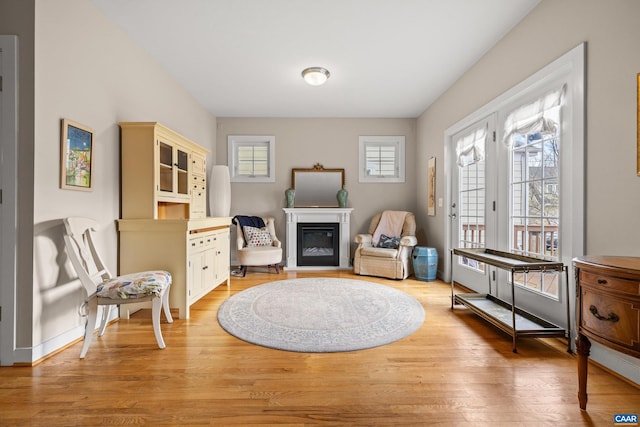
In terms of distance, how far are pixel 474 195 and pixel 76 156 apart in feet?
12.8

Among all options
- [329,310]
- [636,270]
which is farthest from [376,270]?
[636,270]

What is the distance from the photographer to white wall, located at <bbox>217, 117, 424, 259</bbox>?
539 centimetres

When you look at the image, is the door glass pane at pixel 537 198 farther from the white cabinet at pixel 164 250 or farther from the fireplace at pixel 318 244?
the white cabinet at pixel 164 250

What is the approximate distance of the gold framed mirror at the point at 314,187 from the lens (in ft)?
17.6

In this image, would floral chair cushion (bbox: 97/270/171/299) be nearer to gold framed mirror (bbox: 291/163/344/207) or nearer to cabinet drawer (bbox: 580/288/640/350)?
cabinet drawer (bbox: 580/288/640/350)

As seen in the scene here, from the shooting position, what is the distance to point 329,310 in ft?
9.77

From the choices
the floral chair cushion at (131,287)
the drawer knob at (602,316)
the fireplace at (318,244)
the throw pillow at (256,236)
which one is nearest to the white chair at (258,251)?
the throw pillow at (256,236)

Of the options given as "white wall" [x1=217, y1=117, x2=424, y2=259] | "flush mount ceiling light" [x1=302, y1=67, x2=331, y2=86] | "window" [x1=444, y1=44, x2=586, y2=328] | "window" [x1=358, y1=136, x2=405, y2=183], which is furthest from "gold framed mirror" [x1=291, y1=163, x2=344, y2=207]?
"window" [x1=444, y1=44, x2=586, y2=328]

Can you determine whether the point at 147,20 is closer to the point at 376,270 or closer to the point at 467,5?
the point at 467,5

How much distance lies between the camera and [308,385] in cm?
174

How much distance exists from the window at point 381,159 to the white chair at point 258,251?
6.29 ft

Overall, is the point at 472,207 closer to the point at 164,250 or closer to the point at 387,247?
the point at 387,247

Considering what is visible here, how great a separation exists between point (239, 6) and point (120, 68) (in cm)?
130

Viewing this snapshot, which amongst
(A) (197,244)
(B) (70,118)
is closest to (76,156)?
(B) (70,118)
